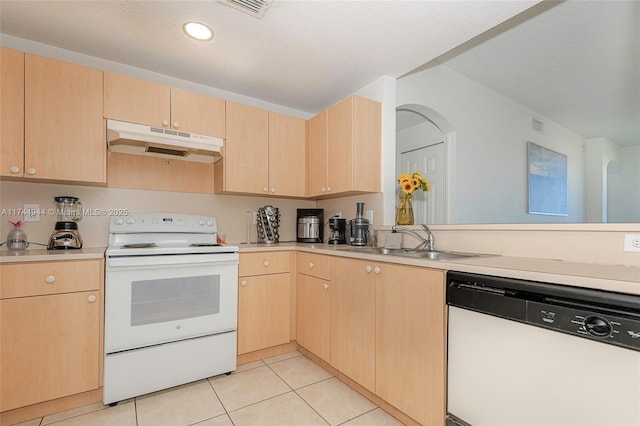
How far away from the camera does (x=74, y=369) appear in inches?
65.6

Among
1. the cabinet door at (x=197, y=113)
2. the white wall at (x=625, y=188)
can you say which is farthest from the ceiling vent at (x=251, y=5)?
the white wall at (x=625, y=188)

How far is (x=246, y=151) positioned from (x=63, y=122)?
3.99ft

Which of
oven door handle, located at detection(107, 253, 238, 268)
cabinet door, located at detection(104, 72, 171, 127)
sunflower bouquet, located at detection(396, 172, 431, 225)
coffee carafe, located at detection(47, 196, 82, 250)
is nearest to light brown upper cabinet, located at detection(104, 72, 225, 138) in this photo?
cabinet door, located at detection(104, 72, 171, 127)

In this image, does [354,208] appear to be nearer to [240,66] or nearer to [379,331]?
[379,331]

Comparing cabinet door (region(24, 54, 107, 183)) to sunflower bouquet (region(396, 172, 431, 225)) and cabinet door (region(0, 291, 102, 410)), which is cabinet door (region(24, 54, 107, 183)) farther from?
sunflower bouquet (region(396, 172, 431, 225))

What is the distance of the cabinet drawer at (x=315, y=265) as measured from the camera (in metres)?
2.11

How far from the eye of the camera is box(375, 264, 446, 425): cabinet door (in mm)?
1338

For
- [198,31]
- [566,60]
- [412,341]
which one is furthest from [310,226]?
[566,60]

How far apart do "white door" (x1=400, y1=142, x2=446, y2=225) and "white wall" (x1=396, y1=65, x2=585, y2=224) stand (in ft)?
0.51

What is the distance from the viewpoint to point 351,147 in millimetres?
2361

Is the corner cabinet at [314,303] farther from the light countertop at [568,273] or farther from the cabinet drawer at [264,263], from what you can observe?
the light countertop at [568,273]

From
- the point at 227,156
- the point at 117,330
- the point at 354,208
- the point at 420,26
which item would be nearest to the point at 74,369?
the point at 117,330

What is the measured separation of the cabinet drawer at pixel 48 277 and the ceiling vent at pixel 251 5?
1671 millimetres

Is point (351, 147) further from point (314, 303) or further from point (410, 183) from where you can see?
point (314, 303)
